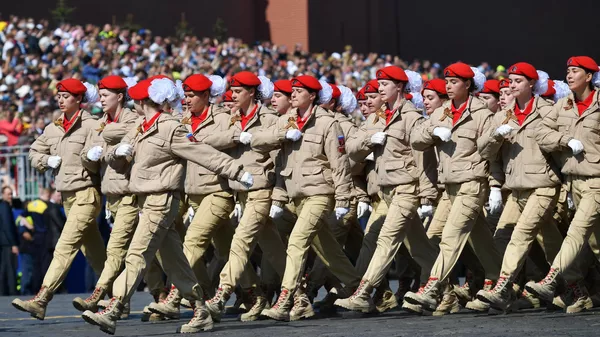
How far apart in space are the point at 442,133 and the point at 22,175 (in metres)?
8.86

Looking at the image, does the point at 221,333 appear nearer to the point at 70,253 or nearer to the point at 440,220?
the point at 70,253

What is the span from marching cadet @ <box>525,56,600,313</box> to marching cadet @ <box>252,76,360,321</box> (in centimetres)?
175

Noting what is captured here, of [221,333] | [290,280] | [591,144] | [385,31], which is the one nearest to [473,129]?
[591,144]

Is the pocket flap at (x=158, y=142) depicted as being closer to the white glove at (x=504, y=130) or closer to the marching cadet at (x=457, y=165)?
the marching cadet at (x=457, y=165)

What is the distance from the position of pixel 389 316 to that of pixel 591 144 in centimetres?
229

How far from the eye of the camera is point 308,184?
41.3 feet

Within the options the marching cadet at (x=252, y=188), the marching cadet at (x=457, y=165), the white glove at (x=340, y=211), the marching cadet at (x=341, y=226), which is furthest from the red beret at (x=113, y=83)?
the marching cadet at (x=457, y=165)

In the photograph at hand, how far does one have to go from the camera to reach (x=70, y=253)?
41.4 ft

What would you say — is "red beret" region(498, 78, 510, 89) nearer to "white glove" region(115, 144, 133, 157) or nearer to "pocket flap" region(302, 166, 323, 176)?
"pocket flap" region(302, 166, 323, 176)

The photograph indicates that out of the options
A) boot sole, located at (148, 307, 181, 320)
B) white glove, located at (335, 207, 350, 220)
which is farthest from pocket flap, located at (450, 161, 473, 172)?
boot sole, located at (148, 307, 181, 320)

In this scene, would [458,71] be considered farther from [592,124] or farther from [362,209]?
[362,209]

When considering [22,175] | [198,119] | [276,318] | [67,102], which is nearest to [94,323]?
[276,318]

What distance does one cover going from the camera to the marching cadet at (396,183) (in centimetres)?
1238

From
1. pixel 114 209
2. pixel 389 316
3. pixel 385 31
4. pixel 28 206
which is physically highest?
pixel 114 209
